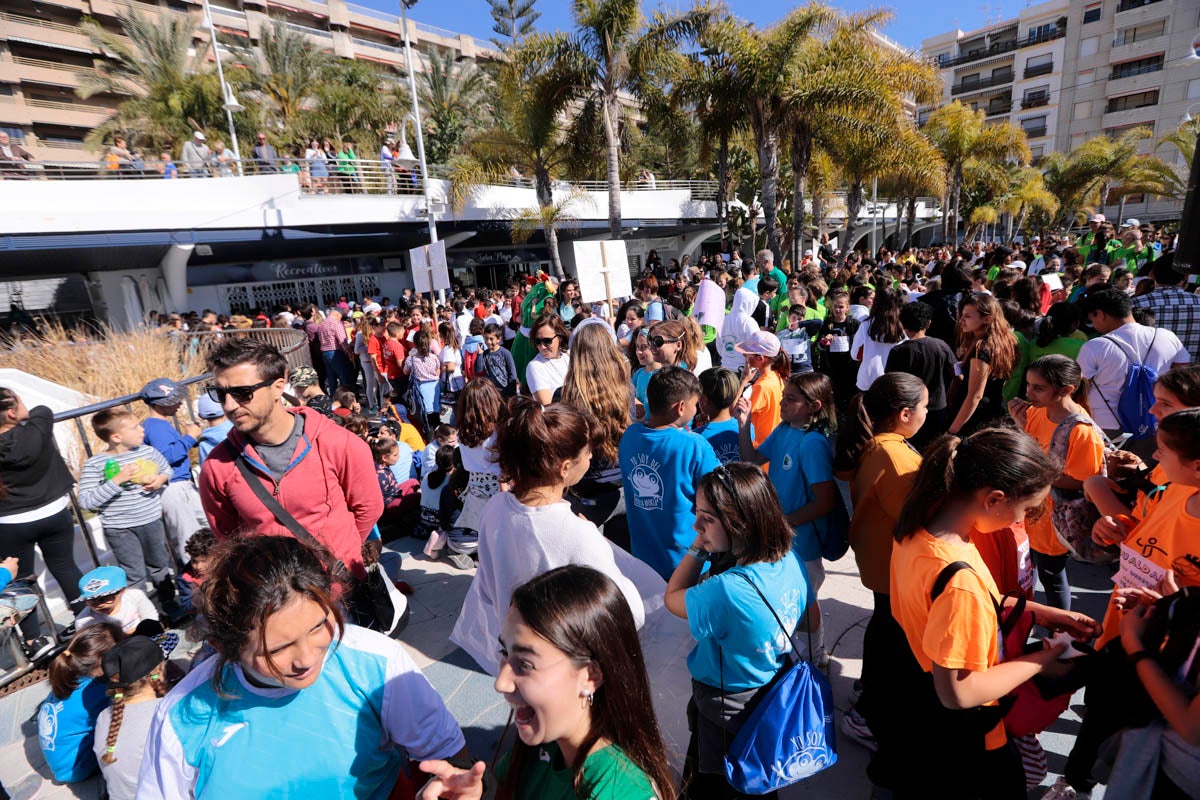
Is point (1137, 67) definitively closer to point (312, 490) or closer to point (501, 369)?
point (501, 369)

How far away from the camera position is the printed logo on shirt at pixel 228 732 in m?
1.47

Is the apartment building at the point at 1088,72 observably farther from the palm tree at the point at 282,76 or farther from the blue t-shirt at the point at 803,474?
the blue t-shirt at the point at 803,474

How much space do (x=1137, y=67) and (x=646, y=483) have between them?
6150 cm

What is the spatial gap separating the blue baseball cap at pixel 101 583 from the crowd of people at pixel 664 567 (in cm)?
2

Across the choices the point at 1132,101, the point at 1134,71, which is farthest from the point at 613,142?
the point at 1134,71

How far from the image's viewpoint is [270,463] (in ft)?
8.21

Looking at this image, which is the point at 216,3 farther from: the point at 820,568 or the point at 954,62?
the point at 954,62

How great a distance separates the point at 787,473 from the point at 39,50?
49.7m

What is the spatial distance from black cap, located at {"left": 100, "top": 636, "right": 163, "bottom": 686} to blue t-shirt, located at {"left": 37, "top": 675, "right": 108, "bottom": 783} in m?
0.31

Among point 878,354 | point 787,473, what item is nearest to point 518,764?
point 787,473

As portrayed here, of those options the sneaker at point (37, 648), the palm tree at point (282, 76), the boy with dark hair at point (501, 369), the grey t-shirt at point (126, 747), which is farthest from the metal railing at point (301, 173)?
the grey t-shirt at point (126, 747)

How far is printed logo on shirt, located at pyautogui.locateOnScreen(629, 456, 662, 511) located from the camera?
2807mm

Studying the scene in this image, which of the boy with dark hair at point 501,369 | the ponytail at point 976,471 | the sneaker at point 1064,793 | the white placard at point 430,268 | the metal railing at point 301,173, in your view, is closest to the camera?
the ponytail at point 976,471

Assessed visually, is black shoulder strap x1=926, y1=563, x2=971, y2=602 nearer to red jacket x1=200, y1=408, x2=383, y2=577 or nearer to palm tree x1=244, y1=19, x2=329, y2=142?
red jacket x1=200, y1=408, x2=383, y2=577
